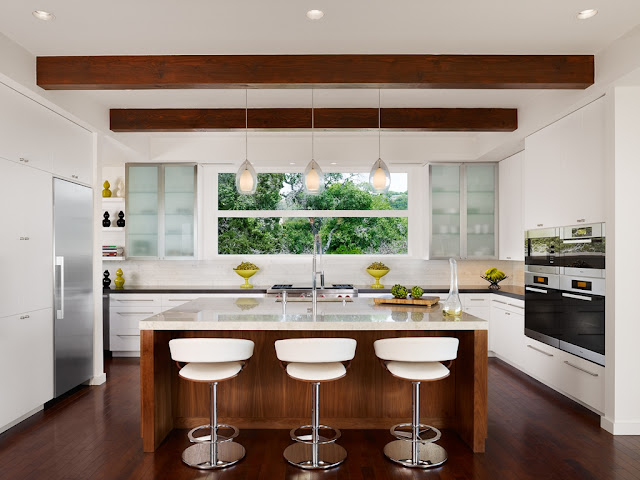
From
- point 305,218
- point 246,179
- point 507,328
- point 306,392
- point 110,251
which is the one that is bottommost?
point 306,392

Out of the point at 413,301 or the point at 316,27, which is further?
the point at 413,301

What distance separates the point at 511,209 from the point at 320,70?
353 centimetres

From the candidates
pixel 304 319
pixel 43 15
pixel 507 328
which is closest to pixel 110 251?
pixel 43 15

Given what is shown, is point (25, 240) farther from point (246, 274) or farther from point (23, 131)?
point (246, 274)

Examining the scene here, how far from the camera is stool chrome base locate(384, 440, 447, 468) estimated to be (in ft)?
10.4

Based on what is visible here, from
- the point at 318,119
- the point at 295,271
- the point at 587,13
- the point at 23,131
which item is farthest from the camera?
the point at 295,271

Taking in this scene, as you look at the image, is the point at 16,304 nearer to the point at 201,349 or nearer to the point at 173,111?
the point at 201,349

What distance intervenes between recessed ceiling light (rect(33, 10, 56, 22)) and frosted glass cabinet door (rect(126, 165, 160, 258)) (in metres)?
3.43

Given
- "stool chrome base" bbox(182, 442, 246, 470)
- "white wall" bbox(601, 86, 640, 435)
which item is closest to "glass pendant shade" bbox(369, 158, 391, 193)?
"white wall" bbox(601, 86, 640, 435)

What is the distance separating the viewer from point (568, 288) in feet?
14.1

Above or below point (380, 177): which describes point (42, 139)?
above

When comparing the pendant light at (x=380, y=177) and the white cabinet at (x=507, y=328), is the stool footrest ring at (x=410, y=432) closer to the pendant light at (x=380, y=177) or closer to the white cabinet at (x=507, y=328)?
the pendant light at (x=380, y=177)

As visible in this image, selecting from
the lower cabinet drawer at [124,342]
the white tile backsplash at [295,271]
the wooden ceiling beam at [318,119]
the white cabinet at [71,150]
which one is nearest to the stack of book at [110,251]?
the white tile backsplash at [295,271]

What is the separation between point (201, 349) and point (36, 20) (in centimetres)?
240
